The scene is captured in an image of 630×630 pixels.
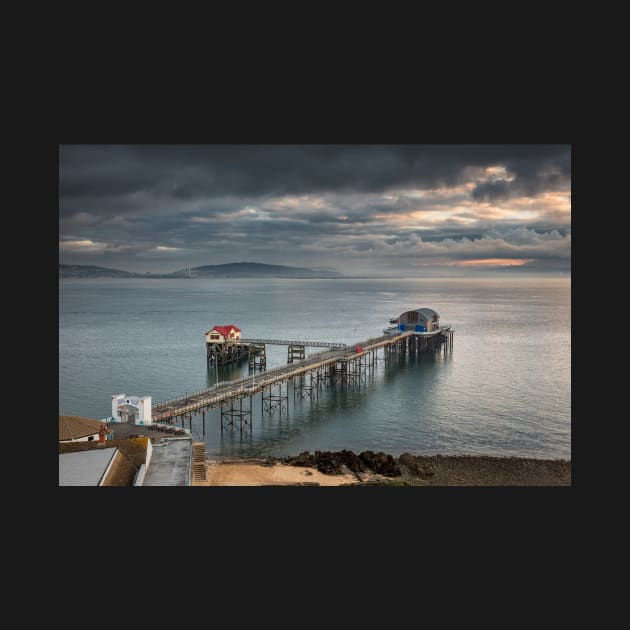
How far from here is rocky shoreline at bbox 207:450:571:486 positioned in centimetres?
1953

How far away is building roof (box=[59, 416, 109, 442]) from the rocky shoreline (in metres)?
5.08

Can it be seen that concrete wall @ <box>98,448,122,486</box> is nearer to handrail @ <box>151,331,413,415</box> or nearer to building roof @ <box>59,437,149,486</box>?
building roof @ <box>59,437,149,486</box>

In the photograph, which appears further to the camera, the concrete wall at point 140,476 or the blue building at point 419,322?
the blue building at point 419,322

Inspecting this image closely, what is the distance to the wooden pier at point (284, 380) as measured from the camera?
952 inches

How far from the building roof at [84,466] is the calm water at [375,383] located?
726 cm

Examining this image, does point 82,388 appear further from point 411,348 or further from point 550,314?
point 550,314

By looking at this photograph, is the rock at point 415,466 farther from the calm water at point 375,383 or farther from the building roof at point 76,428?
the building roof at point 76,428

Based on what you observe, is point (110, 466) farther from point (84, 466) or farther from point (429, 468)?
point (429, 468)

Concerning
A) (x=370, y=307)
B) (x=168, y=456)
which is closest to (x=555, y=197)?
(x=168, y=456)

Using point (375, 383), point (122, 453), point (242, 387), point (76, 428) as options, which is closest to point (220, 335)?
point (375, 383)

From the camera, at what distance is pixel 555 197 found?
24344mm

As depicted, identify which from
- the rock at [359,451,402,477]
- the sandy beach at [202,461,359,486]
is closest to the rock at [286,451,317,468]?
the sandy beach at [202,461,359,486]

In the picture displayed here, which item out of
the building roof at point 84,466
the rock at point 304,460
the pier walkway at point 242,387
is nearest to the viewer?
the building roof at point 84,466

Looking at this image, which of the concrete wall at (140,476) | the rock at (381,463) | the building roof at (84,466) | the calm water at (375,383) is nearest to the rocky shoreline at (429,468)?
the rock at (381,463)
